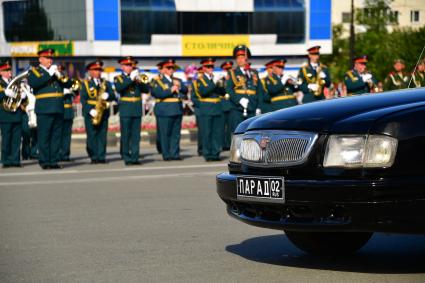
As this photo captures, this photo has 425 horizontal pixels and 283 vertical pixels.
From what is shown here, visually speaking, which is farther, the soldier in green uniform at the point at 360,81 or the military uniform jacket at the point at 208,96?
the military uniform jacket at the point at 208,96

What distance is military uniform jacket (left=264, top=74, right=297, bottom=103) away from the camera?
770 inches

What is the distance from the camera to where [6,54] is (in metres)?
78.7

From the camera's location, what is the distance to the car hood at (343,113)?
6.93 meters

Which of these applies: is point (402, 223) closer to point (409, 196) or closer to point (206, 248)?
point (409, 196)

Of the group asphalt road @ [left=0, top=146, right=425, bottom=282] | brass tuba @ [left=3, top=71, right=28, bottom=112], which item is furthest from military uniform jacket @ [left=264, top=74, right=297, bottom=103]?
asphalt road @ [left=0, top=146, right=425, bottom=282]

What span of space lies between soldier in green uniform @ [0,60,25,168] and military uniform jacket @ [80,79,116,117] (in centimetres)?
130

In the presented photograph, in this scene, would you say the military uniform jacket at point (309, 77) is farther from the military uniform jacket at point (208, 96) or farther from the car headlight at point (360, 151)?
the car headlight at point (360, 151)

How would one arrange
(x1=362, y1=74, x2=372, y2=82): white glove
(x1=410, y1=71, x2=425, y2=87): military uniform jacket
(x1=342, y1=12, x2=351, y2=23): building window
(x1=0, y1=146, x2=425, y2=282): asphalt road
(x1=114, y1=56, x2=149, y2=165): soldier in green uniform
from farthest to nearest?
(x1=342, y1=12, x2=351, y2=23): building window < (x1=362, y1=74, x2=372, y2=82): white glove < (x1=114, y1=56, x2=149, y2=165): soldier in green uniform < (x1=410, y1=71, x2=425, y2=87): military uniform jacket < (x1=0, y1=146, x2=425, y2=282): asphalt road

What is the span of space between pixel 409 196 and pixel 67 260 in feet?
9.08

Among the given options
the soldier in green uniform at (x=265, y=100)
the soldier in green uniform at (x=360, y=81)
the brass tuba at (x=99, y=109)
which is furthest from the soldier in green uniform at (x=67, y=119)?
the soldier in green uniform at (x=360, y=81)

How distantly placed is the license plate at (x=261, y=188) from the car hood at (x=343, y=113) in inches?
14.5

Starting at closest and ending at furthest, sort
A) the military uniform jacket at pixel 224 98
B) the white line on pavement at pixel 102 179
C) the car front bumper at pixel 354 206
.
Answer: the car front bumper at pixel 354 206
the white line on pavement at pixel 102 179
the military uniform jacket at pixel 224 98

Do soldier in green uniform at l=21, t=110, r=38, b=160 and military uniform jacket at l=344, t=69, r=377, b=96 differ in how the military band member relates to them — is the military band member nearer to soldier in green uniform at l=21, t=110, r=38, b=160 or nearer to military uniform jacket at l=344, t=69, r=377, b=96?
military uniform jacket at l=344, t=69, r=377, b=96

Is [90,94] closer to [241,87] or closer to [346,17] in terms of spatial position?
[241,87]
